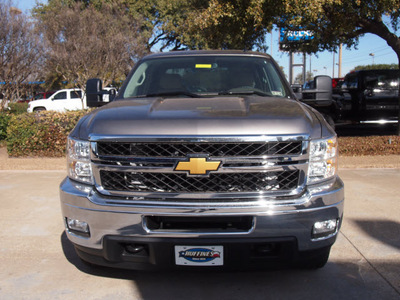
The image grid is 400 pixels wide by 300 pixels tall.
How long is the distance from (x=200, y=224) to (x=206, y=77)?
6.52 feet

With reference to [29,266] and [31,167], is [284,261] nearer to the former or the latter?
[29,266]

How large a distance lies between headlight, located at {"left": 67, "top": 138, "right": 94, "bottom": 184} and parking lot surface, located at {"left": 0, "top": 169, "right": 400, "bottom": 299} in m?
0.95

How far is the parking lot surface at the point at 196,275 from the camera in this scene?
3361mm

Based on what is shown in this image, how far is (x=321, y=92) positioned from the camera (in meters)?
4.55

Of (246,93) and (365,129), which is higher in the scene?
(246,93)

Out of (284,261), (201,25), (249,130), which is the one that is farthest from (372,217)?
(201,25)

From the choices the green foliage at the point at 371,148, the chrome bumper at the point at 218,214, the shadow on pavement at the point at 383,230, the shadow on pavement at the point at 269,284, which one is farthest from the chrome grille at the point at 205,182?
the green foliage at the point at 371,148

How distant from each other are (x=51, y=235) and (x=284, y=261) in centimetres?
286

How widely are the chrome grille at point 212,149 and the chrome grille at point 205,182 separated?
0.14m

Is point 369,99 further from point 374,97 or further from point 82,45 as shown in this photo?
point 82,45

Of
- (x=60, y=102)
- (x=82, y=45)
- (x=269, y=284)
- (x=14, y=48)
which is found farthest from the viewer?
(x=60, y=102)

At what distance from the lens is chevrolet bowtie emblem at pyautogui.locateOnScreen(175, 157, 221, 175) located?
295cm

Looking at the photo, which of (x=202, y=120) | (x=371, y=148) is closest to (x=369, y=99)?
(x=371, y=148)

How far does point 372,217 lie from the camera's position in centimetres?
524
